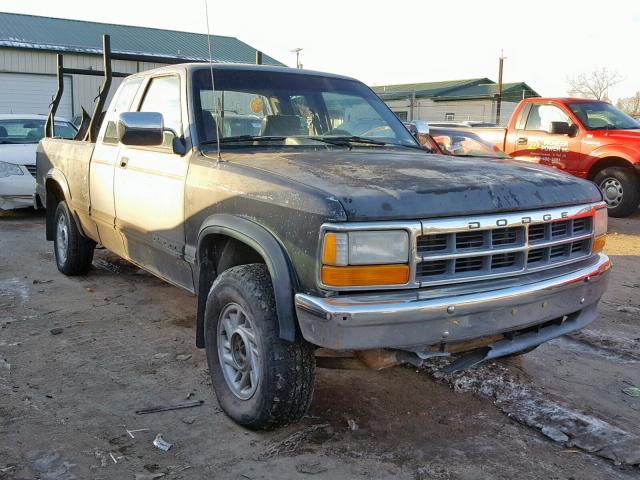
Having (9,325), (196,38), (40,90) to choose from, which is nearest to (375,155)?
(9,325)

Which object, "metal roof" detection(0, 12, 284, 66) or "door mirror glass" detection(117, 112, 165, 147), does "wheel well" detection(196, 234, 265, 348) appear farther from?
"metal roof" detection(0, 12, 284, 66)

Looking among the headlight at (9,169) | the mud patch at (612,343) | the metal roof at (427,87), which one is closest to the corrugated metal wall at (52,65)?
the metal roof at (427,87)

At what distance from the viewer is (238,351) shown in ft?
10.6

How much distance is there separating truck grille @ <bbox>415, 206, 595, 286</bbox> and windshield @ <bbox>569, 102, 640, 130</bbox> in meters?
7.83

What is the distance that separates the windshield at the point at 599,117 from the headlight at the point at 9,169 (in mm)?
8735

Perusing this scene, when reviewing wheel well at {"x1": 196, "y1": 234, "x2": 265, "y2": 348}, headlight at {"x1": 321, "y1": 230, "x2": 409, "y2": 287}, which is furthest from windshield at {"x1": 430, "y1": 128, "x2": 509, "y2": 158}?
headlight at {"x1": 321, "y1": 230, "x2": 409, "y2": 287}

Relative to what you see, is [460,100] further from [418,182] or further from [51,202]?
[418,182]

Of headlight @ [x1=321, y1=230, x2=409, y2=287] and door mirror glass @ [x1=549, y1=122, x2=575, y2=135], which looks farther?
door mirror glass @ [x1=549, y1=122, x2=575, y2=135]

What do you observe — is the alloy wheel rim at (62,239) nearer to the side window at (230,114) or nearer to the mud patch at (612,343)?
the side window at (230,114)

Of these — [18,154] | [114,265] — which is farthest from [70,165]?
[18,154]

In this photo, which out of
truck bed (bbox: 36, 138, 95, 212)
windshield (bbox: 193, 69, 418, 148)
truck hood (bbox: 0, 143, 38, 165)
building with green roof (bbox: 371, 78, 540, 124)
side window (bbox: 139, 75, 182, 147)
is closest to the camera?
windshield (bbox: 193, 69, 418, 148)

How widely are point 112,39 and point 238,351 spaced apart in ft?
100

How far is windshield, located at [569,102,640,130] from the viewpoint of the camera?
33.8ft

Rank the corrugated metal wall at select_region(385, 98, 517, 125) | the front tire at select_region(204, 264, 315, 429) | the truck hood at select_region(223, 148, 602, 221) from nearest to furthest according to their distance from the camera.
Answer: the truck hood at select_region(223, 148, 602, 221), the front tire at select_region(204, 264, 315, 429), the corrugated metal wall at select_region(385, 98, 517, 125)
